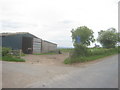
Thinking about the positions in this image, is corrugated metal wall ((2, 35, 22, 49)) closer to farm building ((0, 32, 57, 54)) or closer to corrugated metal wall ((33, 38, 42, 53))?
farm building ((0, 32, 57, 54))

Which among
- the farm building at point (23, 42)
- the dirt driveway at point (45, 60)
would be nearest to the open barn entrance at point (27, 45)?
the farm building at point (23, 42)

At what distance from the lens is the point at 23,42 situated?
2348cm

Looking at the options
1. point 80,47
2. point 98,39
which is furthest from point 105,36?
point 80,47

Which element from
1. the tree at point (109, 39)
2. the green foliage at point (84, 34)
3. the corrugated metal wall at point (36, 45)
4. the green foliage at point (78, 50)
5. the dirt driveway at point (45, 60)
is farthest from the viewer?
the green foliage at point (84, 34)

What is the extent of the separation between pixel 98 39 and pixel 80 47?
19259 millimetres

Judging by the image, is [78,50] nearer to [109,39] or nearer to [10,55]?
[10,55]

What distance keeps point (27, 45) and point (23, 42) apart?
85cm

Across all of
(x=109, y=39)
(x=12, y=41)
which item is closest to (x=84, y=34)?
(x=109, y=39)

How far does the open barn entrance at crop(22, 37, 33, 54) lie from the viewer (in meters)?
23.4

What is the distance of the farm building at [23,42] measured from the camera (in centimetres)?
2152

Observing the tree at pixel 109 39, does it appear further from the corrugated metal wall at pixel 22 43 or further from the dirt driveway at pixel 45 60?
the dirt driveway at pixel 45 60

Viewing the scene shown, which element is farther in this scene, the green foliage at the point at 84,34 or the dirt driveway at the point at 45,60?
the green foliage at the point at 84,34

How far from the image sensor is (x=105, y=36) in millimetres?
30938

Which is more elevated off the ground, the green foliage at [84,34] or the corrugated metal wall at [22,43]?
the green foliage at [84,34]
